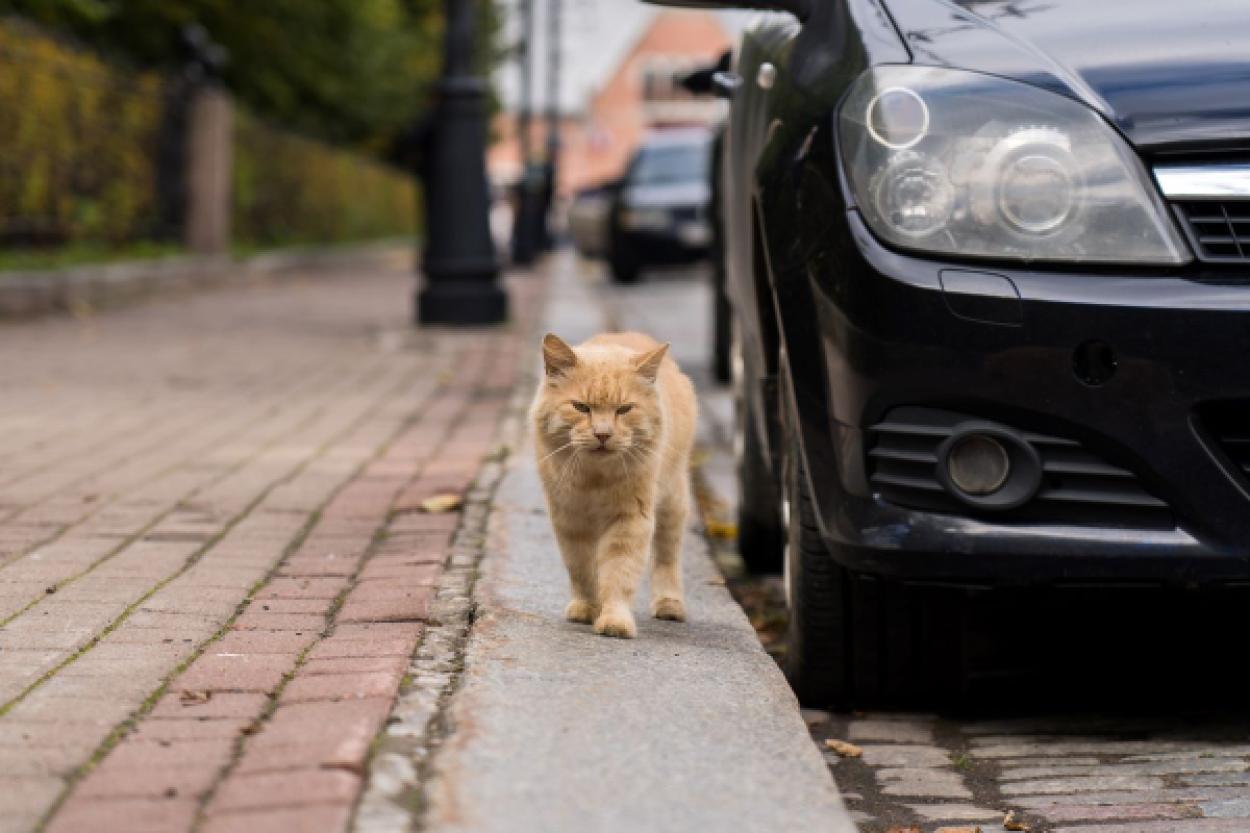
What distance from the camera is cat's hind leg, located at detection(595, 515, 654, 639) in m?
4.23

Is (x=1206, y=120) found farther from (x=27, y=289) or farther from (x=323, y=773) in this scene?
(x=27, y=289)

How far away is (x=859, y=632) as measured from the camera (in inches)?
161

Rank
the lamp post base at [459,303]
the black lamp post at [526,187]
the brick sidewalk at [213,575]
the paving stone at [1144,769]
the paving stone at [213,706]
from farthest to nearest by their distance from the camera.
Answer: the black lamp post at [526,187], the lamp post base at [459,303], the paving stone at [1144,769], the paving stone at [213,706], the brick sidewalk at [213,575]

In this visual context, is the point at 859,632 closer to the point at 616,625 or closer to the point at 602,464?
the point at 616,625

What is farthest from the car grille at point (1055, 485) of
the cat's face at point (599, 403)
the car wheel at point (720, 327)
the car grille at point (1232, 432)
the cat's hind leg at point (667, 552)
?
the car wheel at point (720, 327)

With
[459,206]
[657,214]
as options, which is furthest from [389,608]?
[657,214]

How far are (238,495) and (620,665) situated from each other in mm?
2626

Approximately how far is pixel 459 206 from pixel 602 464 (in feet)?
33.4

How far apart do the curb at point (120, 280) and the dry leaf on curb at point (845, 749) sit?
11511mm

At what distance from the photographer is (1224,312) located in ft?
11.4

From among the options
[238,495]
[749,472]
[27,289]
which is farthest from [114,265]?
[749,472]

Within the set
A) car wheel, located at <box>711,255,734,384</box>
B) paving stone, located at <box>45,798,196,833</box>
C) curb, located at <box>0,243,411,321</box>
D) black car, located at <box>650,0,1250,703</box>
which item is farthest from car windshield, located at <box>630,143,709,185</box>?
paving stone, located at <box>45,798,196,833</box>

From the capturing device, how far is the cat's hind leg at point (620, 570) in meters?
4.23

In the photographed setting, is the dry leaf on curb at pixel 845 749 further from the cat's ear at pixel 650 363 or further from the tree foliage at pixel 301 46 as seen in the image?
the tree foliage at pixel 301 46
